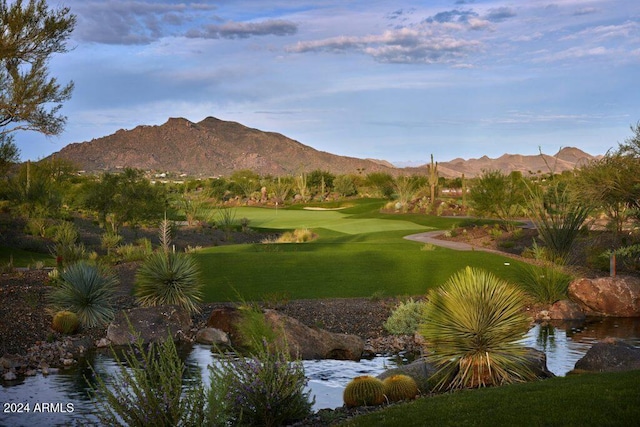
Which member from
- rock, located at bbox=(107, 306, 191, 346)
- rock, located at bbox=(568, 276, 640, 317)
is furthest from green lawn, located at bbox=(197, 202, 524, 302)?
rock, located at bbox=(568, 276, 640, 317)

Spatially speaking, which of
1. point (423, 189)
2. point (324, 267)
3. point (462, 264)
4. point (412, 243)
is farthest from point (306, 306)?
point (423, 189)

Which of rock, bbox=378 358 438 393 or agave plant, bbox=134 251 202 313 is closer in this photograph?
rock, bbox=378 358 438 393

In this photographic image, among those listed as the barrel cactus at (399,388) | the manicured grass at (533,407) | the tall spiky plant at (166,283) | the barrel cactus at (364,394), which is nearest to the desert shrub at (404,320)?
the tall spiky plant at (166,283)

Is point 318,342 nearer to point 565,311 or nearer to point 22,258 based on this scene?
point 565,311

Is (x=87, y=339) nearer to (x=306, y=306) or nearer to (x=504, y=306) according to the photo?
(x=306, y=306)

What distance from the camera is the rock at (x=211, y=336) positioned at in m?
16.1

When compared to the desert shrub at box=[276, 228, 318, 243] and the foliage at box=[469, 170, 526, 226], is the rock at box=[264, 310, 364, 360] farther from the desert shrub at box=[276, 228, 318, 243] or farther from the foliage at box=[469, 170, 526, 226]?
the foliage at box=[469, 170, 526, 226]

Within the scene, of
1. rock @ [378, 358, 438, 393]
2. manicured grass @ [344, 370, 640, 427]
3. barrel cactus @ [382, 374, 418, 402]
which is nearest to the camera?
manicured grass @ [344, 370, 640, 427]

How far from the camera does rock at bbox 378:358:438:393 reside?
1166 cm

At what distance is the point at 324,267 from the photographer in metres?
24.3

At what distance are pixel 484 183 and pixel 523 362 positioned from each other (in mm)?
27742

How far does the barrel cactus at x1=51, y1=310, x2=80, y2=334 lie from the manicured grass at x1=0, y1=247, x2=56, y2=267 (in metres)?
9.06

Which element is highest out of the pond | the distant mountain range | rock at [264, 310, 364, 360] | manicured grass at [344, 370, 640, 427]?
the distant mountain range

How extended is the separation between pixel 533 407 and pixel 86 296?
12556mm
